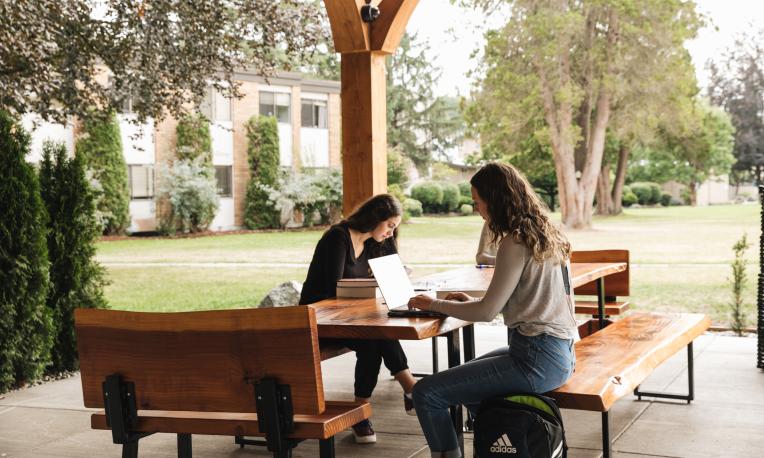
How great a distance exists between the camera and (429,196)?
29953 mm

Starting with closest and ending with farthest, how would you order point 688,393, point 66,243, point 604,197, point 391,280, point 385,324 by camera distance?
point 385,324 < point 391,280 < point 688,393 < point 66,243 < point 604,197

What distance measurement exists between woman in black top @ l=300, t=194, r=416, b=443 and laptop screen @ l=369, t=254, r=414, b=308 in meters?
Result: 0.56

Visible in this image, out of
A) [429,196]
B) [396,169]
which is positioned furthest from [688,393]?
[429,196]

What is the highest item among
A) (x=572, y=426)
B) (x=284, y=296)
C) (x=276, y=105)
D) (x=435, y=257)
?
(x=276, y=105)

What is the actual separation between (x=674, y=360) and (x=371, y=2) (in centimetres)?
335

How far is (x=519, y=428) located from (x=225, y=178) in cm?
2329

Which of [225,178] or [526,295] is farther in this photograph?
[225,178]

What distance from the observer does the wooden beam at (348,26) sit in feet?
20.6

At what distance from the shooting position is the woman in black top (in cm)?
475

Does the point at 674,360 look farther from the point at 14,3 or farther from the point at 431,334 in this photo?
the point at 14,3

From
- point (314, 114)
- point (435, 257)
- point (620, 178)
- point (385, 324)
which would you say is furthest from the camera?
point (314, 114)

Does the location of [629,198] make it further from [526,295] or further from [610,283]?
[526,295]

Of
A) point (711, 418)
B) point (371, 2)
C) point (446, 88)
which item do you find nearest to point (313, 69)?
point (446, 88)

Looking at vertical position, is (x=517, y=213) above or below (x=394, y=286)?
above
